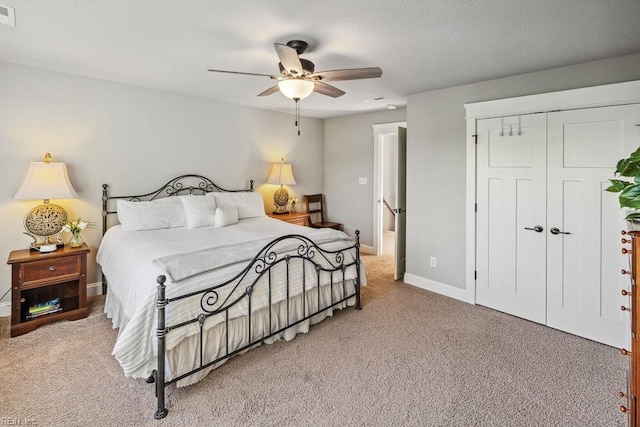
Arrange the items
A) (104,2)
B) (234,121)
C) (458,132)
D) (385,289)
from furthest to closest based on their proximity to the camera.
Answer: (234,121) → (385,289) → (458,132) → (104,2)

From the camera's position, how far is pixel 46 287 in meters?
3.30

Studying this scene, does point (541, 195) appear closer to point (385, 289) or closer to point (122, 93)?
point (385, 289)

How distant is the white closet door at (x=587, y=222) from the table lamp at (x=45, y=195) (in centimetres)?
470

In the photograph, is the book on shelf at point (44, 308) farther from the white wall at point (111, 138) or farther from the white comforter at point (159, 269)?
the white wall at point (111, 138)

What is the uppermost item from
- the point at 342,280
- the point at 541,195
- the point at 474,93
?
the point at 474,93

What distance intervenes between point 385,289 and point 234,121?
3.22 meters

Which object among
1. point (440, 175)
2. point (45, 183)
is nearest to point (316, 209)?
point (440, 175)

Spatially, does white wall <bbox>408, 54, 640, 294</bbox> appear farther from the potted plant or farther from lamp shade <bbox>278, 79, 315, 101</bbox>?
the potted plant

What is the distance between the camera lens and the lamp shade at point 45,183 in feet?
10.1

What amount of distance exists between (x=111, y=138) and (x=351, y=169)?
3.69 metres

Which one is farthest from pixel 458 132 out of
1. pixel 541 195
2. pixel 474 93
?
pixel 541 195

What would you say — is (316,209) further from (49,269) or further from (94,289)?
(49,269)

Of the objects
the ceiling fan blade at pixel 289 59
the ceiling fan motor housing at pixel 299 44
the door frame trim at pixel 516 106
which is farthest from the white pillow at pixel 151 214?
the door frame trim at pixel 516 106

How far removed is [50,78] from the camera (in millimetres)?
3402
